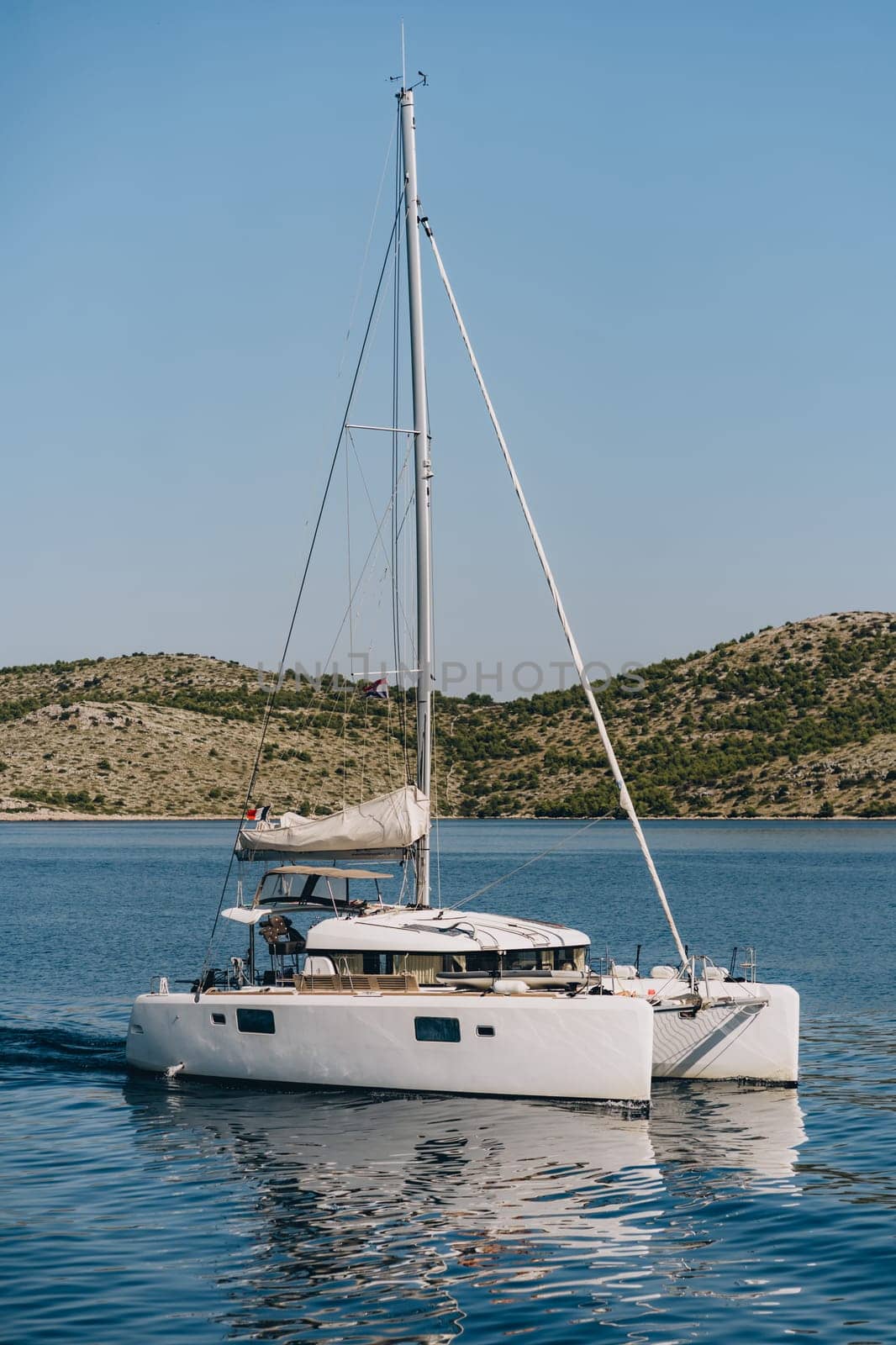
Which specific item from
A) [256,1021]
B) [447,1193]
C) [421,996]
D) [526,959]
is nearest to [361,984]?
[421,996]

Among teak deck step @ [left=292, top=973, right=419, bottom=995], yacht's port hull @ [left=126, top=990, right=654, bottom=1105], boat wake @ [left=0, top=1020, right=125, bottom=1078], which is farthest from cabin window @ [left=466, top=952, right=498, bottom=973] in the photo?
boat wake @ [left=0, top=1020, right=125, bottom=1078]

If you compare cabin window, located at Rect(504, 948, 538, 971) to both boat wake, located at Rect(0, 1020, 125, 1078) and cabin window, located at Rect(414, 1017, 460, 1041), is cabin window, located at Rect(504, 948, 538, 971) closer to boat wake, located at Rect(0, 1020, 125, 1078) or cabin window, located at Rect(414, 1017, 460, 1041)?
cabin window, located at Rect(414, 1017, 460, 1041)

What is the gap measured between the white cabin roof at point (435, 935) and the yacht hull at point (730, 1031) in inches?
62.6

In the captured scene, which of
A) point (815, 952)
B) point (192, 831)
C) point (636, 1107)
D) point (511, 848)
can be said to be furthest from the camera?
point (192, 831)

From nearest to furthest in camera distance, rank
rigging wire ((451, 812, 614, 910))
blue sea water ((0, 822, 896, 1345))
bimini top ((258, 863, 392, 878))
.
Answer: blue sea water ((0, 822, 896, 1345)) → bimini top ((258, 863, 392, 878)) → rigging wire ((451, 812, 614, 910))

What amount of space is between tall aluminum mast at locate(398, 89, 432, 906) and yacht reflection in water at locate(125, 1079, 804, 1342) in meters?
5.39

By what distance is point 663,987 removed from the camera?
2388 cm

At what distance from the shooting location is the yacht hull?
77.8ft

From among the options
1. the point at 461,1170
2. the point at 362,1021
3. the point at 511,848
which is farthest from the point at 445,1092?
the point at 511,848

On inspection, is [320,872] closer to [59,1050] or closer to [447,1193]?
[59,1050]

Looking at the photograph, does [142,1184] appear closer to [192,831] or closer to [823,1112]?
[823,1112]

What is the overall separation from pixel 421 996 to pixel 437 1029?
1.75ft

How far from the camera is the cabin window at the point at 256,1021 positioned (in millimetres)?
23578

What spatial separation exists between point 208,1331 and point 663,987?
11.5m
